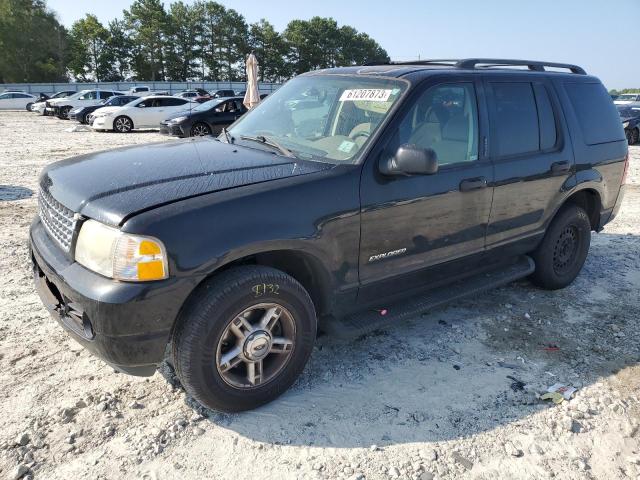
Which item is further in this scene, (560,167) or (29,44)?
(29,44)

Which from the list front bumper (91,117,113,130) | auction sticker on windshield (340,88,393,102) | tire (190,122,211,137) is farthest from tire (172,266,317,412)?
front bumper (91,117,113,130)

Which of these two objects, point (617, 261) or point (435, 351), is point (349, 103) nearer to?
point (435, 351)

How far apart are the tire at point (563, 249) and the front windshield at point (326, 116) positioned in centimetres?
217

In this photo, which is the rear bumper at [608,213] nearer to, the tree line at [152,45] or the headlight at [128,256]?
the headlight at [128,256]

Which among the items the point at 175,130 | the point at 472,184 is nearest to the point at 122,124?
the point at 175,130

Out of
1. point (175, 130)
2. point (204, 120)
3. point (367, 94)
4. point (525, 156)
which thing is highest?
point (367, 94)

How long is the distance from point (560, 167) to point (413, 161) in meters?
2.01

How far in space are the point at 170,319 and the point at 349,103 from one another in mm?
1925

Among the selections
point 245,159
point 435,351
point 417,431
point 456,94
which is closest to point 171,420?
point 417,431

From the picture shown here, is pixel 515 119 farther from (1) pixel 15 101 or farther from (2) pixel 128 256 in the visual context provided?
(1) pixel 15 101

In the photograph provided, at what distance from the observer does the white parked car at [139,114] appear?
20.5 m

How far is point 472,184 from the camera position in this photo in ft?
11.8

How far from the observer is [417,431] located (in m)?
2.85

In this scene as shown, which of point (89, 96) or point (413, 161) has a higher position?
point (413, 161)
